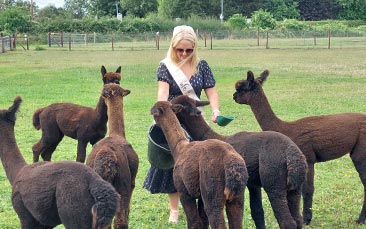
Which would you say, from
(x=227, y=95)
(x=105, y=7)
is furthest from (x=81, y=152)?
(x=105, y=7)

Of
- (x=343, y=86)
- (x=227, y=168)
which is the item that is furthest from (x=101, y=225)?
(x=343, y=86)

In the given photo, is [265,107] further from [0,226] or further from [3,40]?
[3,40]

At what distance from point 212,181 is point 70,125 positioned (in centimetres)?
534

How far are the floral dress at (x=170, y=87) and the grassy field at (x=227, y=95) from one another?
1.50ft

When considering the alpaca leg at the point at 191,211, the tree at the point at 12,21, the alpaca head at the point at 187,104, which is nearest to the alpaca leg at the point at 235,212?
the alpaca leg at the point at 191,211

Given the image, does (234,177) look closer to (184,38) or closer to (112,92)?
(112,92)

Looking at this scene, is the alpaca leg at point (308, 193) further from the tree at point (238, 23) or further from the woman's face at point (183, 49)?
the tree at point (238, 23)

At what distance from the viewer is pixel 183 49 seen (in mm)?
8211

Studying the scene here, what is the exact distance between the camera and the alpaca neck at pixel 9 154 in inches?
268

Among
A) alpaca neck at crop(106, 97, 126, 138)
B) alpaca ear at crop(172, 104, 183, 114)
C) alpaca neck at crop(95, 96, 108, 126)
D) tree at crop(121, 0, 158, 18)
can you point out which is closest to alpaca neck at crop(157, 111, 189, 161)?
alpaca ear at crop(172, 104, 183, 114)

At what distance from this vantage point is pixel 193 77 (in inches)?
332

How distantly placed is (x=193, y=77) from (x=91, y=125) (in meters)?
2.88

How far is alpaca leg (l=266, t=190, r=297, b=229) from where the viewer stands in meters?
6.85

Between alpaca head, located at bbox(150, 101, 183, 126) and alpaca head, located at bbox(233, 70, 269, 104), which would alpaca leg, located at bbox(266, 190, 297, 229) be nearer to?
alpaca head, located at bbox(150, 101, 183, 126)
